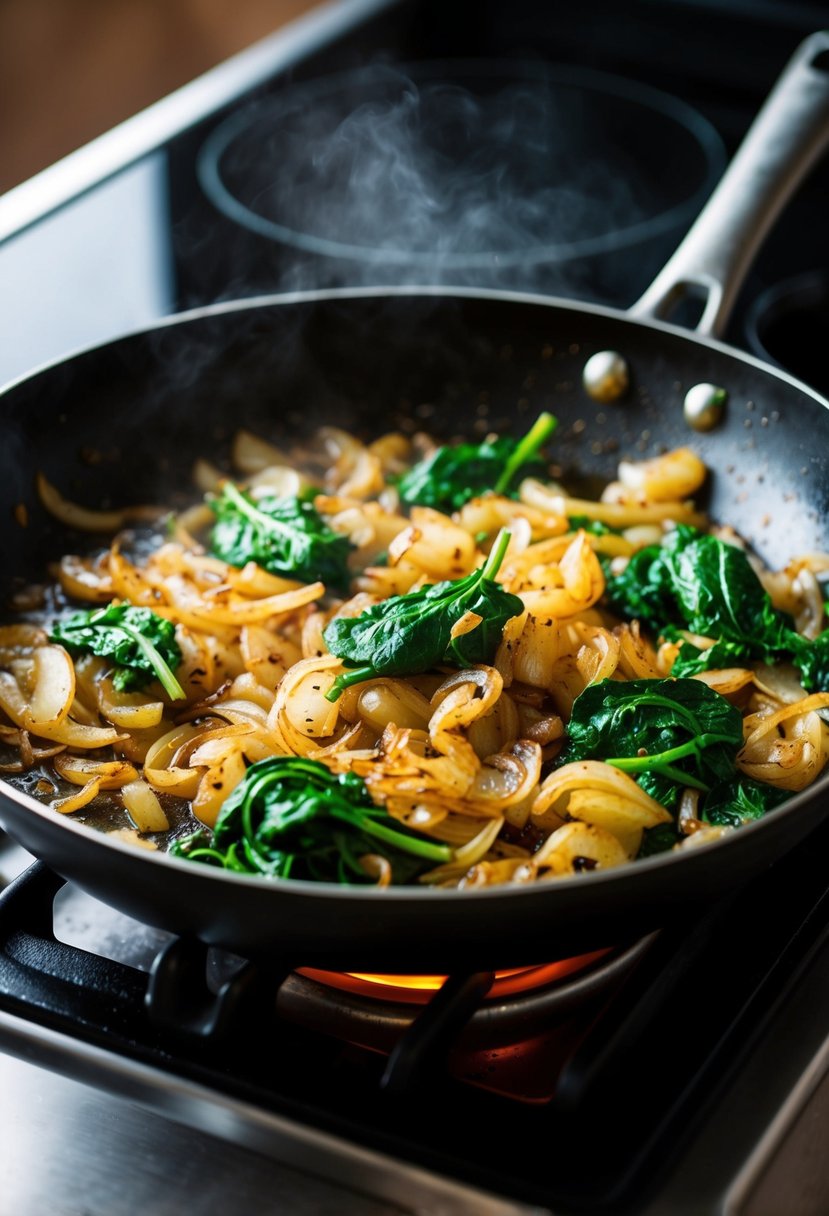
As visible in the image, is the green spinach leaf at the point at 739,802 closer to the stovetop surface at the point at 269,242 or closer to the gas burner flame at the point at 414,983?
the gas burner flame at the point at 414,983

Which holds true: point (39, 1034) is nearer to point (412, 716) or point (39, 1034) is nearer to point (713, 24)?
point (412, 716)

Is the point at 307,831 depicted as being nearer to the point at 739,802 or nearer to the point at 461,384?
the point at 739,802

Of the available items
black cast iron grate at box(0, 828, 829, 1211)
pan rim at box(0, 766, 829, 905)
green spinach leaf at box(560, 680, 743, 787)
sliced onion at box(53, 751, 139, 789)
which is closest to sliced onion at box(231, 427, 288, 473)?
sliced onion at box(53, 751, 139, 789)

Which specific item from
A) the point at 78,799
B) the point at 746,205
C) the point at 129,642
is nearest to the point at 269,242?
the point at 746,205

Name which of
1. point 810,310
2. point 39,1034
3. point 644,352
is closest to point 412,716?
point 39,1034

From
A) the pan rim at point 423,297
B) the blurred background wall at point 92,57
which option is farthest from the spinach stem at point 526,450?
the blurred background wall at point 92,57
